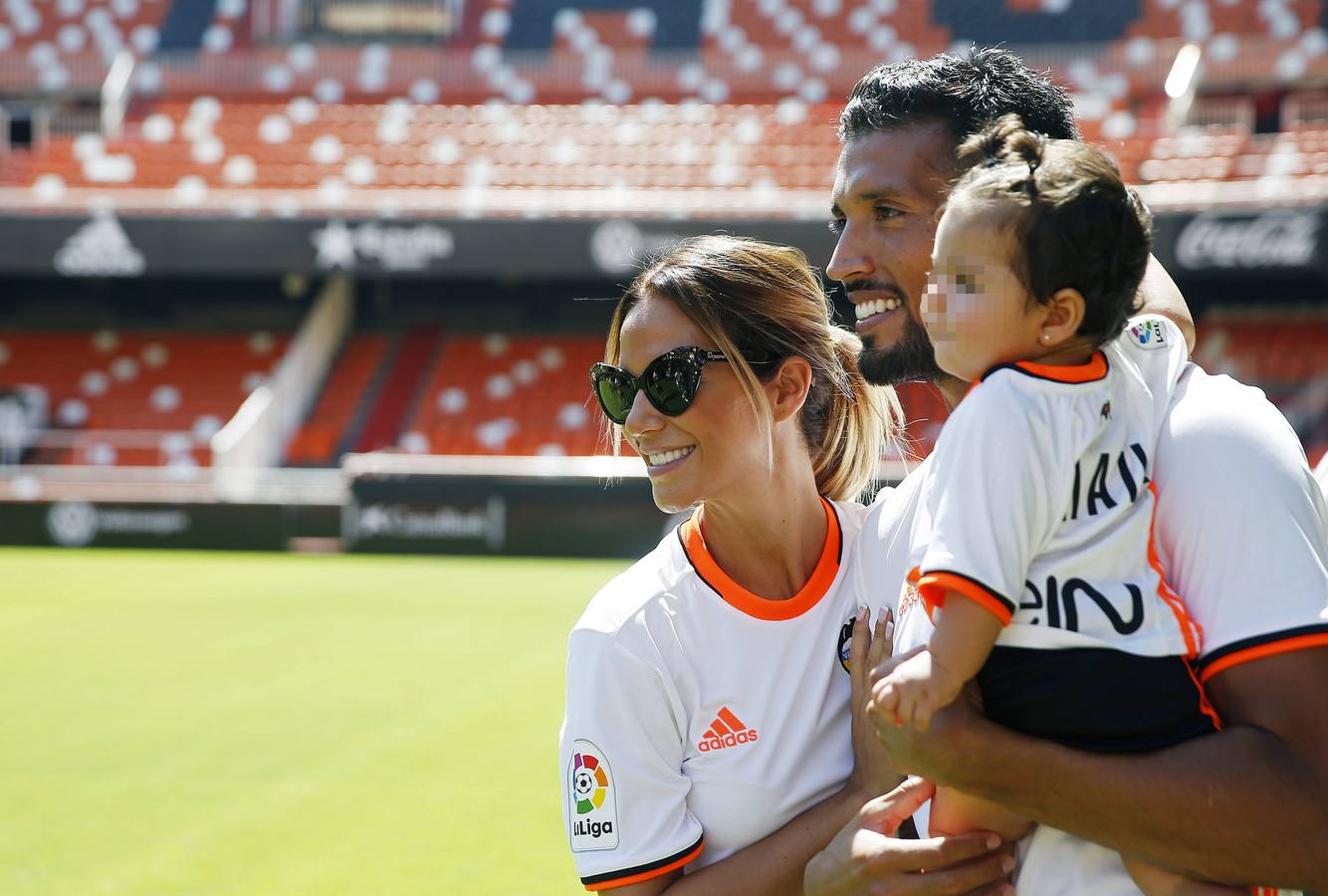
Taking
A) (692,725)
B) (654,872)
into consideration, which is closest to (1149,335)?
(692,725)

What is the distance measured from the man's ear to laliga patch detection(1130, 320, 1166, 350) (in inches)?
25.7

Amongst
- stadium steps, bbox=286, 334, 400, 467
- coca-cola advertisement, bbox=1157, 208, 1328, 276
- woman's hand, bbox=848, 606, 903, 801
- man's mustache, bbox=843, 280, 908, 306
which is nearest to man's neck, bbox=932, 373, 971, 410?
man's mustache, bbox=843, 280, 908, 306

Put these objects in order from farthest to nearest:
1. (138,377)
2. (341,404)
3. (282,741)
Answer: (138,377)
(341,404)
(282,741)

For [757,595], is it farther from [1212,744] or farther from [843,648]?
[1212,744]

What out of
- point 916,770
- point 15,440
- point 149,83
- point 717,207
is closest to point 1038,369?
point 916,770

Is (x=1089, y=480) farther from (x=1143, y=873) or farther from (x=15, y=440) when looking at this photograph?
(x=15, y=440)

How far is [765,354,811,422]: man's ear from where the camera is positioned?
2383 millimetres

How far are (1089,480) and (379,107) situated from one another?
72.7ft

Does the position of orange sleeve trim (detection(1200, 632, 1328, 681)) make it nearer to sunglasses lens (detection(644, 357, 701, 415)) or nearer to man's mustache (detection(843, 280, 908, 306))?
man's mustache (detection(843, 280, 908, 306))

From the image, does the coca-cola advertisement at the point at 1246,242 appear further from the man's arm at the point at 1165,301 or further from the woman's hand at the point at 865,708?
the woman's hand at the point at 865,708

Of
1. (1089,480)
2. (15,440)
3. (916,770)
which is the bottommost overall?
(15,440)

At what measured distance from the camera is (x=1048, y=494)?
1.64 metres

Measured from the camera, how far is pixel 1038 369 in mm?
1710

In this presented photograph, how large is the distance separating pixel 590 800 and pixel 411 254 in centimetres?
1752
